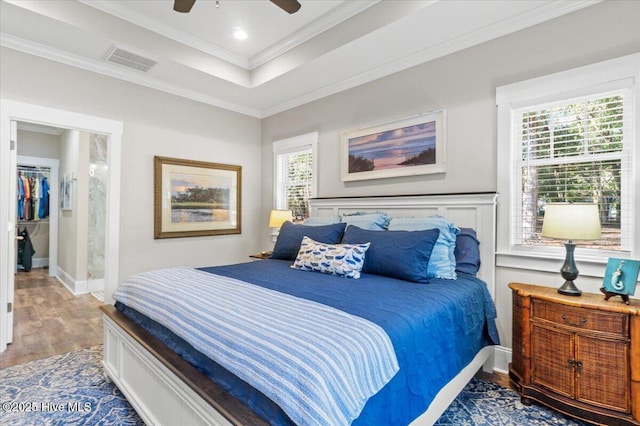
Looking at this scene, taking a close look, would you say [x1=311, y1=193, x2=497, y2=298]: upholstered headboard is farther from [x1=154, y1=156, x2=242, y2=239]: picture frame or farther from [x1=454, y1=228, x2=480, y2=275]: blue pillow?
[x1=154, y1=156, x2=242, y2=239]: picture frame

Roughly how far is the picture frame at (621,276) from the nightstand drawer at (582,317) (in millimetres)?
207

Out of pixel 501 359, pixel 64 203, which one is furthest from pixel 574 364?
pixel 64 203

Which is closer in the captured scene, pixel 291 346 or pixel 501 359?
pixel 291 346

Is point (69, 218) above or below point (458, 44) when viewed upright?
below

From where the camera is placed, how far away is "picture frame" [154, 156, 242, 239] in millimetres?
3887

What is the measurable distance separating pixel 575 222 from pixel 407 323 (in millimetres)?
1299

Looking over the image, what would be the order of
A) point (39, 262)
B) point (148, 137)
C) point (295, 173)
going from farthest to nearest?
point (39, 262), point (295, 173), point (148, 137)

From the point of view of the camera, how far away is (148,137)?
3775 mm

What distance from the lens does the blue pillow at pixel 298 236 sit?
296 cm

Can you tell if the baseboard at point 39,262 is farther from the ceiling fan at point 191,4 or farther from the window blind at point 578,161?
the window blind at point 578,161

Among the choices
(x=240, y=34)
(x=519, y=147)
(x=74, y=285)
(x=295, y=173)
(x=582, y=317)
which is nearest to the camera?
(x=582, y=317)

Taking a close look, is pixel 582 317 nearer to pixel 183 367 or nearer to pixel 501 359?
pixel 501 359

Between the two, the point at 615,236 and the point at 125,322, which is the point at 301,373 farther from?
the point at 615,236

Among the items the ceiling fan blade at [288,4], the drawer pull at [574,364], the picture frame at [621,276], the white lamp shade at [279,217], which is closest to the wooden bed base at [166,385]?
the drawer pull at [574,364]
